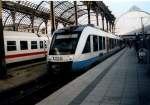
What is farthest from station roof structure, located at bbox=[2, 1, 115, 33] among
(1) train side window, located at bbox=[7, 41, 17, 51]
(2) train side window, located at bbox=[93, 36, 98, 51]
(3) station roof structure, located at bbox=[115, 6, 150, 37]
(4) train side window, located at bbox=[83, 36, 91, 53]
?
(3) station roof structure, located at bbox=[115, 6, 150, 37]

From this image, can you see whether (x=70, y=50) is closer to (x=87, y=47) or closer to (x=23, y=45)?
(x=87, y=47)

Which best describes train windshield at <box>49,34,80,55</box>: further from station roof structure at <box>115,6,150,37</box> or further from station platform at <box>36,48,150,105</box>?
station roof structure at <box>115,6,150,37</box>

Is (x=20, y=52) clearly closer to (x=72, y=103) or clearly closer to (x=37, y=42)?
(x=37, y=42)

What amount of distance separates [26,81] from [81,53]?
11.4ft

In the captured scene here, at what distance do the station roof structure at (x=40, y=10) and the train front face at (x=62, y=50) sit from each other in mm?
Result: 14742

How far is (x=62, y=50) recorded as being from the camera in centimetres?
1633

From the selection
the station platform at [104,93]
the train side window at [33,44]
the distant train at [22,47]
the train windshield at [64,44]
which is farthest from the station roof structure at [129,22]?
the station platform at [104,93]

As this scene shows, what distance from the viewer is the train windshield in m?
16.2

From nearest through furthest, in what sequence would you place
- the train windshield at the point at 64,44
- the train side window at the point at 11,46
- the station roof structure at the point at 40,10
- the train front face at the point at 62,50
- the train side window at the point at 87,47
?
the train front face at the point at 62,50 → the train windshield at the point at 64,44 → the train side window at the point at 87,47 → the train side window at the point at 11,46 → the station roof structure at the point at 40,10

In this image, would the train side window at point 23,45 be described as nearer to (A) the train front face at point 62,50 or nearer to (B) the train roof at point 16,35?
(B) the train roof at point 16,35

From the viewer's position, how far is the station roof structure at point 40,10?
109 feet

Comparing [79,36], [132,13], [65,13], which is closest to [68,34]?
[79,36]

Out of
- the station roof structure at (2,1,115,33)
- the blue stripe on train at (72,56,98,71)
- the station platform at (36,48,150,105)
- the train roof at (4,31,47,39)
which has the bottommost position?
the station platform at (36,48,150,105)

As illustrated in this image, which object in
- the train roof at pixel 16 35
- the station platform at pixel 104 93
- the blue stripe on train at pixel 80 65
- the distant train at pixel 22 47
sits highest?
the train roof at pixel 16 35
